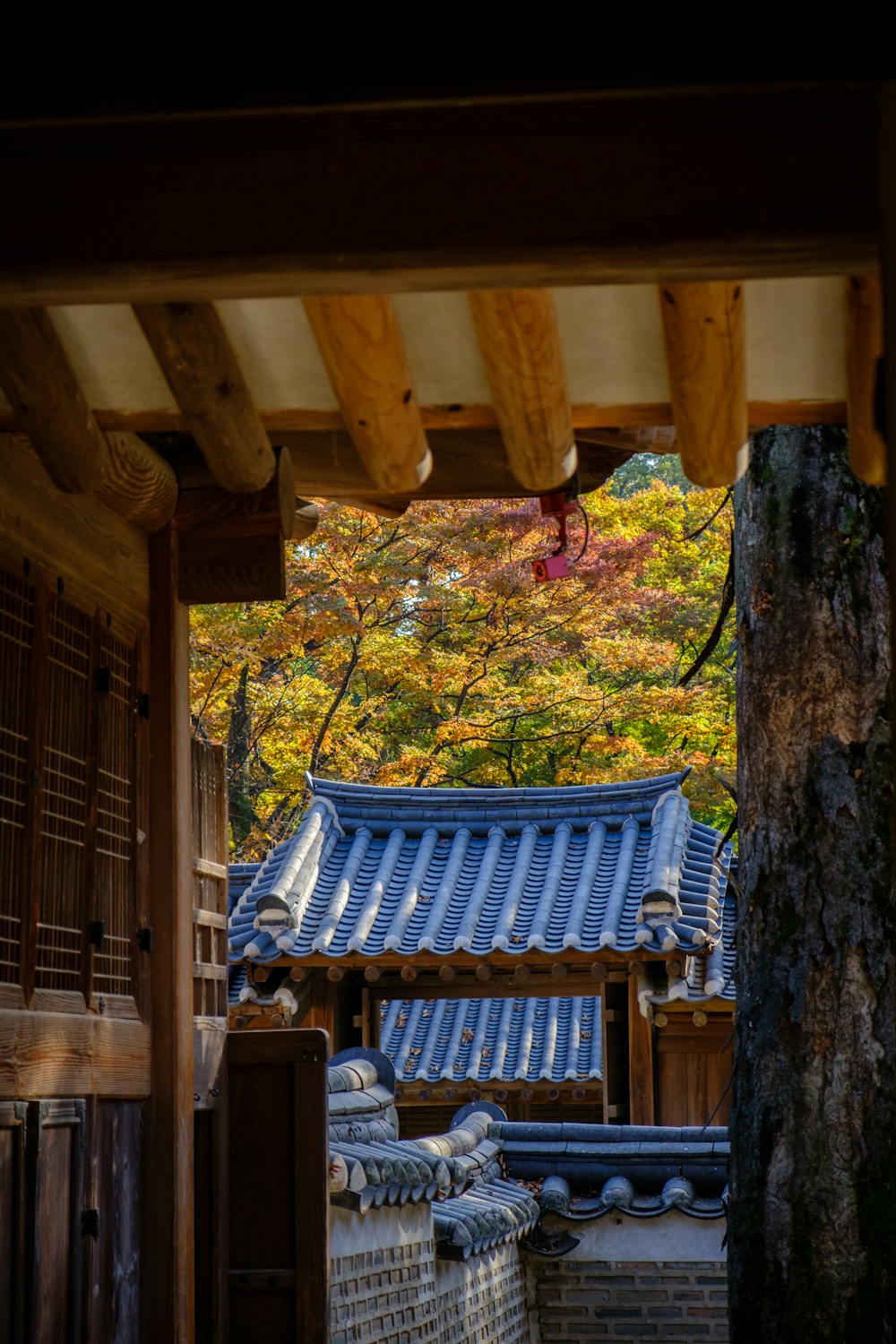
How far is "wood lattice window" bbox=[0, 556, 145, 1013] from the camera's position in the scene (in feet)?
13.1

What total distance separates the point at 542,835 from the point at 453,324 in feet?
42.6

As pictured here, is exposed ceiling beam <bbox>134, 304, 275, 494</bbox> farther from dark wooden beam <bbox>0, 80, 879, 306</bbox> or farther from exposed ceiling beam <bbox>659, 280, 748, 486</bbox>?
exposed ceiling beam <bbox>659, 280, 748, 486</bbox>

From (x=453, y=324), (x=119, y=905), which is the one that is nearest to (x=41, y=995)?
(x=119, y=905)

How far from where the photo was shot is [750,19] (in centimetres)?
165

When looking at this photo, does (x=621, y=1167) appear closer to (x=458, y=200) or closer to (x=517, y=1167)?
(x=517, y=1167)

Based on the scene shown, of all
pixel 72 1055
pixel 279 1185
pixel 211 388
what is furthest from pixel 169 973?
pixel 211 388

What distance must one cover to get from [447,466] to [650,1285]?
282 inches

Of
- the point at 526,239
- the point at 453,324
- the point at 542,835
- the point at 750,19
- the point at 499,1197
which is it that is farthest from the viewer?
the point at 542,835

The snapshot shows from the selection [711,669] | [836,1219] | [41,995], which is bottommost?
[836,1219]

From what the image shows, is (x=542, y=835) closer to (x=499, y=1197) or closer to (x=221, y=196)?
(x=499, y=1197)

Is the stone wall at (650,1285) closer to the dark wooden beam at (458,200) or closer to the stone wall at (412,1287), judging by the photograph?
the stone wall at (412,1287)

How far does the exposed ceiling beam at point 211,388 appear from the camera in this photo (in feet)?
8.23

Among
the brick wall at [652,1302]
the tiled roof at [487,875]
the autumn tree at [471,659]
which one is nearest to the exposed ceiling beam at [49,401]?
the brick wall at [652,1302]

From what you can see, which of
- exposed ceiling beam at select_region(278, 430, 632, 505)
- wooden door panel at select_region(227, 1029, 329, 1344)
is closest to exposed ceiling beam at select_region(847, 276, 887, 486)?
exposed ceiling beam at select_region(278, 430, 632, 505)
